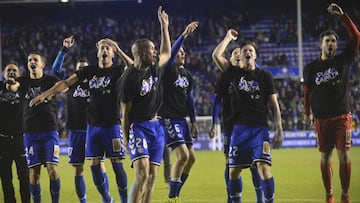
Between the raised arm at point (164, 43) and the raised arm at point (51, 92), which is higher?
the raised arm at point (164, 43)

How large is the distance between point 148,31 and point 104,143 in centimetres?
3311

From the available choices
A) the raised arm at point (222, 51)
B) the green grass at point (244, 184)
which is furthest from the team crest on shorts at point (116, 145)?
the green grass at point (244, 184)

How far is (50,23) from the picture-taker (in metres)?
45.5

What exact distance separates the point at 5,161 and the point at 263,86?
4.54m

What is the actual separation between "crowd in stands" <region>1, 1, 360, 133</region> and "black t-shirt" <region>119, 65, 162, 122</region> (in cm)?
2930

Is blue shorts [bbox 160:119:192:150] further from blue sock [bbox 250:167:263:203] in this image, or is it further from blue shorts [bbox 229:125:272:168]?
blue shorts [bbox 229:125:272:168]

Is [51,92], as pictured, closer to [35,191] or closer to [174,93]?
[35,191]

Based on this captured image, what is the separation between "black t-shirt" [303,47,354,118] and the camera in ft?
34.9

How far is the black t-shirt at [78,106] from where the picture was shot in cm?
1153

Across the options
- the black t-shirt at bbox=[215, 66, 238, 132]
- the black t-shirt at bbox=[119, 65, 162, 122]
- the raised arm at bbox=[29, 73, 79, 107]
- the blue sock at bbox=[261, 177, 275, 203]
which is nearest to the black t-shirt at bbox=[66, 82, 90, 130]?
the raised arm at bbox=[29, 73, 79, 107]

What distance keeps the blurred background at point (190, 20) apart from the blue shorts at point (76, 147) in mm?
26910

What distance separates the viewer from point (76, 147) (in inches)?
448

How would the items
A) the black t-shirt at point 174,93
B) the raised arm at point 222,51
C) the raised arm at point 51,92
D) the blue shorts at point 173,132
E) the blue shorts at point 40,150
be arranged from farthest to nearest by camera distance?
the black t-shirt at point 174,93 < the blue shorts at point 173,132 < the blue shorts at point 40,150 < the raised arm at point 222,51 < the raised arm at point 51,92

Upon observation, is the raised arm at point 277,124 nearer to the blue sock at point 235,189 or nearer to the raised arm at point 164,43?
the blue sock at point 235,189
